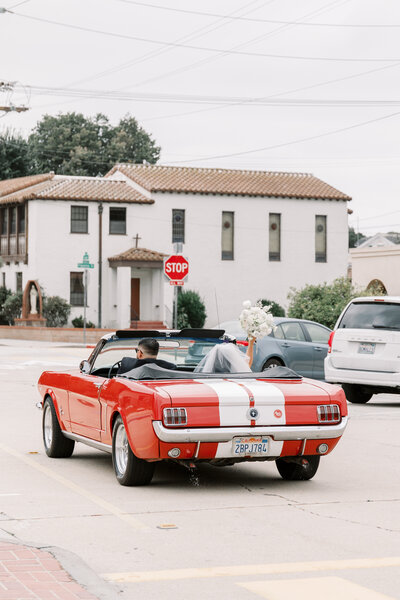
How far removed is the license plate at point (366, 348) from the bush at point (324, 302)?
56.2 feet

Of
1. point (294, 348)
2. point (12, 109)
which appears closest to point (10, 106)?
point (12, 109)

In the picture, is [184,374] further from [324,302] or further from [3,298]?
[3,298]

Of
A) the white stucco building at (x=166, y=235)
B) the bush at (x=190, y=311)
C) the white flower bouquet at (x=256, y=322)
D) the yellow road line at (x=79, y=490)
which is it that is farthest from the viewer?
the white stucco building at (x=166, y=235)

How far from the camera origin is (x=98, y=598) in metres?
5.74

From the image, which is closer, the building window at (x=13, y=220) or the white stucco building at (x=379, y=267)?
the white stucco building at (x=379, y=267)

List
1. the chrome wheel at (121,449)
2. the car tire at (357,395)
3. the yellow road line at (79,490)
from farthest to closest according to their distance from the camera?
the car tire at (357,395) → the chrome wheel at (121,449) → the yellow road line at (79,490)

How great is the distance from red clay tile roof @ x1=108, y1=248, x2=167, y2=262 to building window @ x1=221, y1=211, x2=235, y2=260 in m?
4.68

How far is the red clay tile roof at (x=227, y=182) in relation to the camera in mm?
59688

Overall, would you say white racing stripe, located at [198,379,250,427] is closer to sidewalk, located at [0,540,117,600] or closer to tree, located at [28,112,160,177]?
sidewalk, located at [0,540,117,600]

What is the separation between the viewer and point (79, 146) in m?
85.0

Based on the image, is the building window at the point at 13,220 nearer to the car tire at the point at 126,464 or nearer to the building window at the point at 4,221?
the building window at the point at 4,221

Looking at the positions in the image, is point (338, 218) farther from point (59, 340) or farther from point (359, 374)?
point (359, 374)

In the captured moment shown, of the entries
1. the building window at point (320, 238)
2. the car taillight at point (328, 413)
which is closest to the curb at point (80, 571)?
the car taillight at point (328, 413)

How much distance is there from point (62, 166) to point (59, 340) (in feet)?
120
